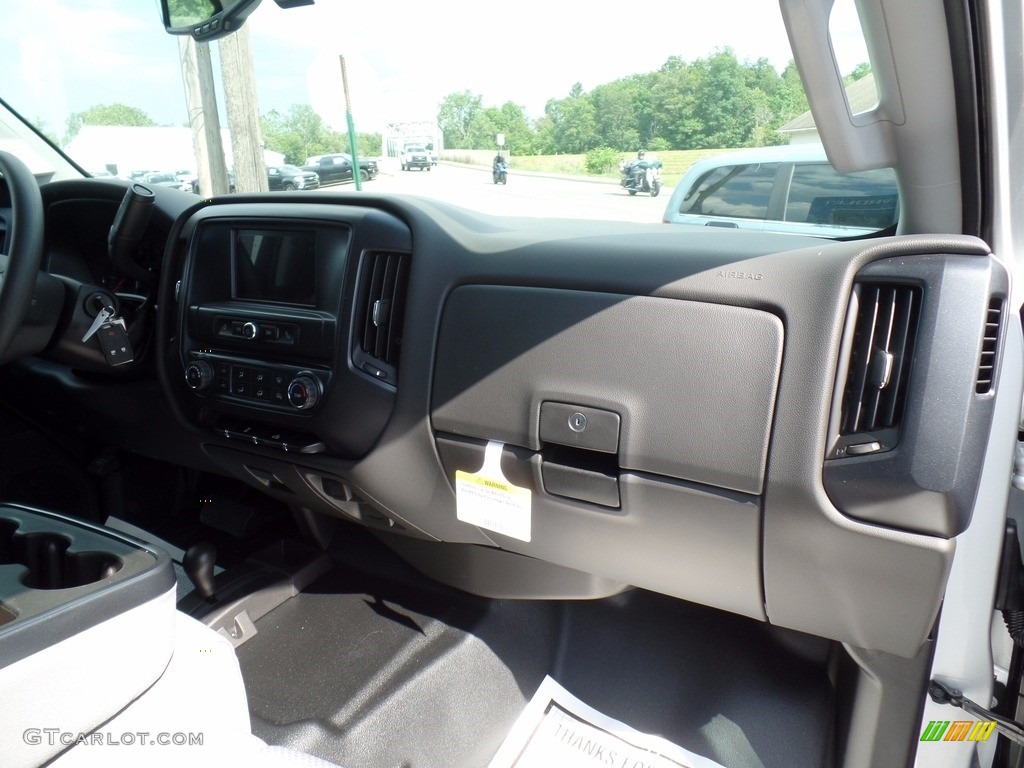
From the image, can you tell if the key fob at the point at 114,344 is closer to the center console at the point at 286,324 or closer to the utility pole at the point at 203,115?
the center console at the point at 286,324

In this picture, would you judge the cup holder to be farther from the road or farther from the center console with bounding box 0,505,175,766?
the road

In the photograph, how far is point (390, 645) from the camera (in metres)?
1.81

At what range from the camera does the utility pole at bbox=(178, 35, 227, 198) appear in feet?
8.23

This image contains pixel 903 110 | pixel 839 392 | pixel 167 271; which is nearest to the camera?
pixel 839 392

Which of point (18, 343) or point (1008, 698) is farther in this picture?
point (18, 343)

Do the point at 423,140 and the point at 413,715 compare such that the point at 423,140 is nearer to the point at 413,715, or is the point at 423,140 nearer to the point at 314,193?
the point at 314,193

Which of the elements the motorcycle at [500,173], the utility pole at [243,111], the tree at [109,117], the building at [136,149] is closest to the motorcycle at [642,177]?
the motorcycle at [500,173]

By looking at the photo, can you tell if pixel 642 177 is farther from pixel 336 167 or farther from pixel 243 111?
pixel 243 111

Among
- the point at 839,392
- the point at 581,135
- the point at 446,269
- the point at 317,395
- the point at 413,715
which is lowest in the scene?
the point at 413,715

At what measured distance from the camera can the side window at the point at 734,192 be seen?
5.87 ft

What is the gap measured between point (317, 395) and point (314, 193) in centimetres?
46

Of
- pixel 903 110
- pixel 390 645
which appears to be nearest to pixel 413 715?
pixel 390 645

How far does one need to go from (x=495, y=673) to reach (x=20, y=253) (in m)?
1.32

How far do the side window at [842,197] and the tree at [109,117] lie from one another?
6.64 feet
